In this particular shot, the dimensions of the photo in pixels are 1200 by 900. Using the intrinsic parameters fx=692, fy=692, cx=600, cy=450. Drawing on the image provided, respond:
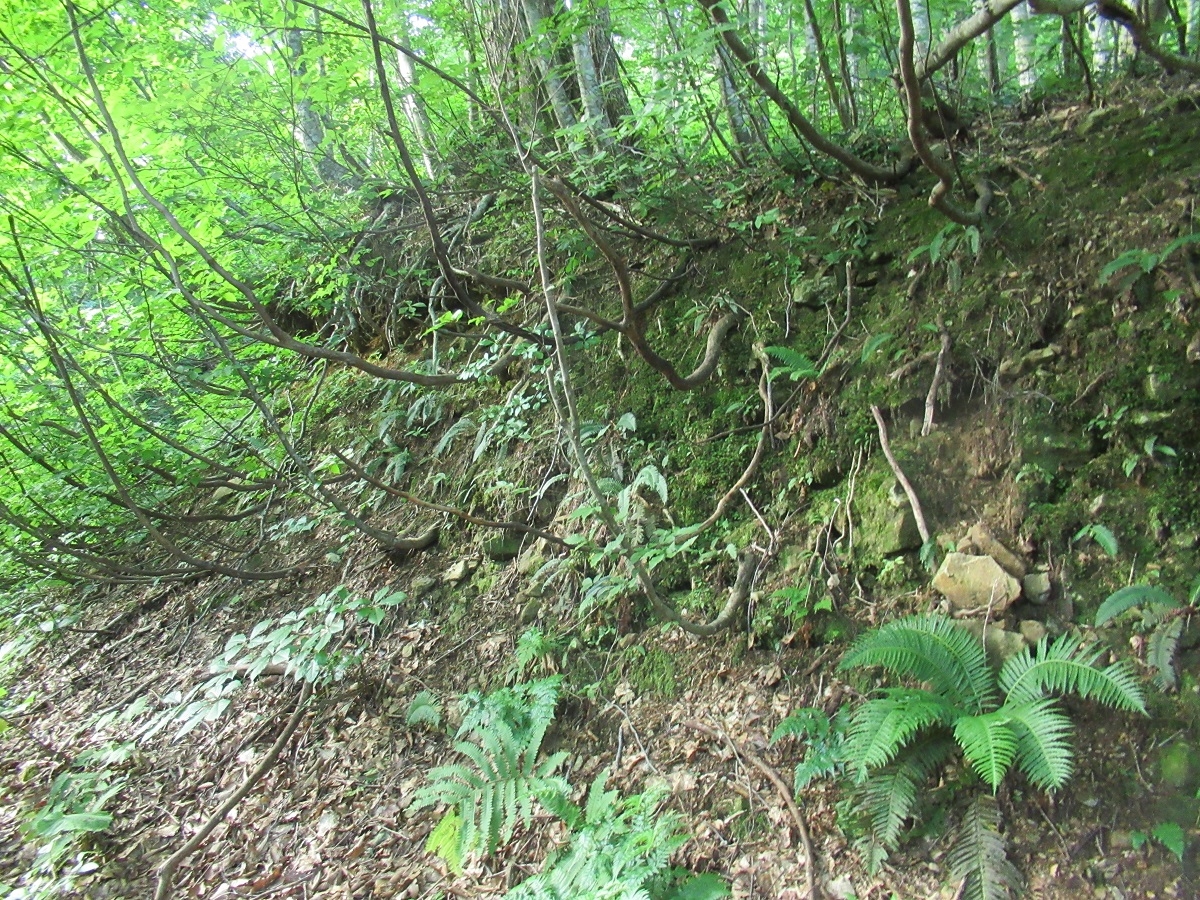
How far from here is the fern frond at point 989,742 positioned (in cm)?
235

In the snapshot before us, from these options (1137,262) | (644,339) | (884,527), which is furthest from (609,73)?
(884,527)

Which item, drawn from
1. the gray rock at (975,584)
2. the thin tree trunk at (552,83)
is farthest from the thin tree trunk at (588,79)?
the gray rock at (975,584)

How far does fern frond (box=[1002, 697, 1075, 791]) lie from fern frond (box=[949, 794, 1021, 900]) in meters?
0.22

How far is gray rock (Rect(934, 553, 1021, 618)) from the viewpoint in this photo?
2980mm

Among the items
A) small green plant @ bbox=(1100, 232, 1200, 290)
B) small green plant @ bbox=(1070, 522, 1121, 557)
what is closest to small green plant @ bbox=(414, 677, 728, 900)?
small green plant @ bbox=(1070, 522, 1121, 557)

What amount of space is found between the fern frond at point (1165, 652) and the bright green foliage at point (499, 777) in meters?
2.51

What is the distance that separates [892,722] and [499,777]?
1.99m

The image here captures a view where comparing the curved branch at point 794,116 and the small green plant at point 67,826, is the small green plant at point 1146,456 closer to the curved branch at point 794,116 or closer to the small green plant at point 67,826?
the curved branch at point 794,116

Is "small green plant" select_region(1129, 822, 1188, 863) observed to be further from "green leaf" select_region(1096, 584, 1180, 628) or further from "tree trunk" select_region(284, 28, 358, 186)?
"tree trunk" select_region(284, 28, 358, 186)

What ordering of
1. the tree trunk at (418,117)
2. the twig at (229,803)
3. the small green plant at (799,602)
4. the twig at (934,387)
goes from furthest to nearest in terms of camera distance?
the tree trunk at (418,117) < the twig at (229,803) < the twig at (934,387) < the small green plant at (799,602)

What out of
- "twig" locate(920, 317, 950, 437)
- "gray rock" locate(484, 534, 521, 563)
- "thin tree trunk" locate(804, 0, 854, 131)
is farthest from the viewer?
"gray rock" locate(484, 534, 521, 563)

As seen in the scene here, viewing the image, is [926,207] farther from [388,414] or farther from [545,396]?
[388,414]

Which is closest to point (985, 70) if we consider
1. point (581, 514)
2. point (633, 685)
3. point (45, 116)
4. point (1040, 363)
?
point (1040, 363)

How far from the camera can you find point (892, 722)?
8.48ft
